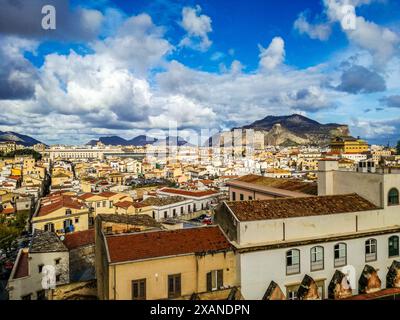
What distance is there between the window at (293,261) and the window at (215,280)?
3.01 metres

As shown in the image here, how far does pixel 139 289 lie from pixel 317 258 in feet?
26.0

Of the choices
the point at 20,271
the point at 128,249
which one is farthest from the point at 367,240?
the point at 20,271

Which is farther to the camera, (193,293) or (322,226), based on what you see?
(322,226)

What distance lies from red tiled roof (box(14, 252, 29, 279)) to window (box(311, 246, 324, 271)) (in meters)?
14.6

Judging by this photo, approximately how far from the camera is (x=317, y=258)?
15.0 metres

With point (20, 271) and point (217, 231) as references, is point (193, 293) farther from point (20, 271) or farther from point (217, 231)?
point (20, 271)

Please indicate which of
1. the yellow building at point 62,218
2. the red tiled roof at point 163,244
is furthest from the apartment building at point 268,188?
the yellow building at point 62,218

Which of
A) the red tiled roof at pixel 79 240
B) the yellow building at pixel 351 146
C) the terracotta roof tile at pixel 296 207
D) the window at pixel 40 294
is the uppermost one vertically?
the yellow building at pixel 351 146

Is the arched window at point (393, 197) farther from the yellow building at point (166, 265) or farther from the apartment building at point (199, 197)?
the apartment building at point (199, 197)

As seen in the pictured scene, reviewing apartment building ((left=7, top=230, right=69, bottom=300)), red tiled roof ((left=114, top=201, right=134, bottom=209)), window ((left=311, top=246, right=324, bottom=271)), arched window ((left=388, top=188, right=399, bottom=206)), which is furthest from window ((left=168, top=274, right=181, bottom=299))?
red tiled roof ((left=114, top=201, right=134, bottom=209))

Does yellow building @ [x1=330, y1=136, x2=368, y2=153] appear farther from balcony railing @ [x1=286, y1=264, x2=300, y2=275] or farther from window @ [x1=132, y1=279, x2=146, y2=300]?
window @ [x1=132, y1=279, x2=146, y2=300]

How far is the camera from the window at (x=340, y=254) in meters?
15.3
